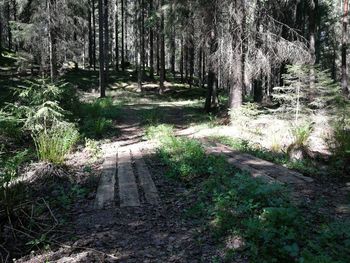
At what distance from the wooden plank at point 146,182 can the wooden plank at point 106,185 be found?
20.7 inches

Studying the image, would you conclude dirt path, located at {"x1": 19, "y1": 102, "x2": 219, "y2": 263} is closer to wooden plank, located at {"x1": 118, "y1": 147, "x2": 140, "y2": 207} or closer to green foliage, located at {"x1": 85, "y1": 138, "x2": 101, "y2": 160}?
wooden plank, located at {"x1": 118, "y1": 147, "x2": 140, "y2": 207}

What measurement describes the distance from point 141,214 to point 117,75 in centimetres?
3517

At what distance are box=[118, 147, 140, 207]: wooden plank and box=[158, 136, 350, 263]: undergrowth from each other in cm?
104

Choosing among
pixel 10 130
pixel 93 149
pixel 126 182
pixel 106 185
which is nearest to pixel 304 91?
pixel 126 182

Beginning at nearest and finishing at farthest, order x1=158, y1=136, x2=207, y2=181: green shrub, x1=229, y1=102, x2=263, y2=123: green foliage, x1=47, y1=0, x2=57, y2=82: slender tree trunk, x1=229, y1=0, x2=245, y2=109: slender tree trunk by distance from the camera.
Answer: x1=158, y1=136, x2=207, y2=181: green shrub → x1=229, y1=102, x2=263, y2=123: green foliage → x1=229, y1=0, x2=245, y2=109: slender tree trunk → x1=47, y1=0, x2=57, y2=82: slender tree trunk

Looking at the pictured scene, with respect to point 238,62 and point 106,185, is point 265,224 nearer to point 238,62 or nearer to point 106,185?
point 106,185

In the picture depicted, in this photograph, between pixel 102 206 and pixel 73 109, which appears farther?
pixel 73 109

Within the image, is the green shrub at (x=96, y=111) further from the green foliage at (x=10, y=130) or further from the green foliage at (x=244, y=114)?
the green foliage at (x=244, y=114)

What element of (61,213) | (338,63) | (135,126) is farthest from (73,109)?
(338,63)

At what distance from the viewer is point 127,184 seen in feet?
21.2

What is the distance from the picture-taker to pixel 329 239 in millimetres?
3807

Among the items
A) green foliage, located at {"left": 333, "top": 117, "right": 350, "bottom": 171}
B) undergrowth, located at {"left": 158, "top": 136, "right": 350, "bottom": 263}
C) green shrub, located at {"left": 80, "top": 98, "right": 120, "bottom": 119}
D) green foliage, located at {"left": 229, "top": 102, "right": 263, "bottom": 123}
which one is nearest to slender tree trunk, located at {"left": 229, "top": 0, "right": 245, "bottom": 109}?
green foliage, located at {"left": 229, "top": 102, "right": 263, "bottom": 123}

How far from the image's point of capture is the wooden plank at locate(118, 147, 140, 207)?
5.63 m

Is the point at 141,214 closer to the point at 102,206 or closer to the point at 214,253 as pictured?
the point at 102,206
